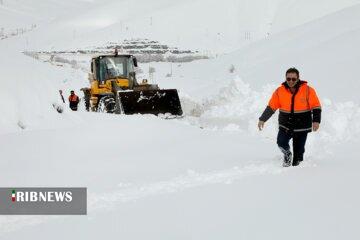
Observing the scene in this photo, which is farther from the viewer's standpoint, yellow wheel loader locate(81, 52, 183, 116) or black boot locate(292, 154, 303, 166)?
yellow wheel loader locate(81, 52, 183, 116)

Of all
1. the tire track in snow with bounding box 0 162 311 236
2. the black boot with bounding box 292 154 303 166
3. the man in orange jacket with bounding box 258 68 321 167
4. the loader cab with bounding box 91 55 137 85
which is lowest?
the tire track in snow with bounding box 0 162 311 236

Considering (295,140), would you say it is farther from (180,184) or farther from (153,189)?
(153,189)

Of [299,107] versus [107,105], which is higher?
[299,107]

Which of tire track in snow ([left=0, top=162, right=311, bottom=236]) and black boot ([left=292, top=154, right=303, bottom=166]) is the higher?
black boot ([left=292, top=154, right=303, bottom=166])

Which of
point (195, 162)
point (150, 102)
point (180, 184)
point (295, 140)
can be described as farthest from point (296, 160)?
point (150, 102)

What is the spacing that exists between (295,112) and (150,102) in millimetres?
7144

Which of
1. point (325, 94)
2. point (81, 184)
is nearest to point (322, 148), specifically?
point (325, 94)

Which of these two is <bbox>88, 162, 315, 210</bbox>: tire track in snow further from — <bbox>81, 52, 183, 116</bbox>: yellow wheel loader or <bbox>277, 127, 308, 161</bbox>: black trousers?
<bbox>81, 52, 183, 116</bbox>: yellow wheel loader

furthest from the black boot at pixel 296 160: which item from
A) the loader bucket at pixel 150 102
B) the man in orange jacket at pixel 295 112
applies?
the loader bucket at pixel 150 102

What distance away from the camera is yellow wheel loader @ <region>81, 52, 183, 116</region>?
1309cm

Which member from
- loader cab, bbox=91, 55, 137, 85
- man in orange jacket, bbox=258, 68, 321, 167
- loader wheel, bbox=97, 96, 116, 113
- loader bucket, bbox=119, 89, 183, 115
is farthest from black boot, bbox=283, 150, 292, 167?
loader cab, bbox=91, 55, 137, 85

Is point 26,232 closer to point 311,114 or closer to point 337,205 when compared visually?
point 337,205

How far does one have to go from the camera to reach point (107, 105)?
45.0ft

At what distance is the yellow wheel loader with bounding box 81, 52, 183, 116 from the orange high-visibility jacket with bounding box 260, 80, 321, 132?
6862 millimetres
